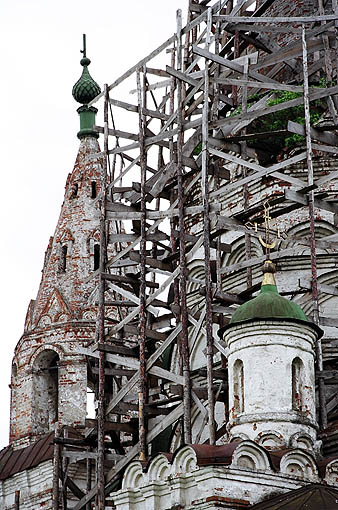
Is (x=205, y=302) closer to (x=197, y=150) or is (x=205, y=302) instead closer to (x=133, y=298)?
(x=133, y=298)

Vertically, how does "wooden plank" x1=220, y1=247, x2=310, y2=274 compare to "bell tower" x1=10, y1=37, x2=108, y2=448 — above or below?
below

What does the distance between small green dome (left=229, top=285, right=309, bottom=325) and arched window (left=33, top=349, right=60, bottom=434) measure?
8.00m

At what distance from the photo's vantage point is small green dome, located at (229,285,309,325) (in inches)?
596

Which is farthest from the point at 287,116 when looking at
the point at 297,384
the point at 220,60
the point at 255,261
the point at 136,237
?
the point at 297,384

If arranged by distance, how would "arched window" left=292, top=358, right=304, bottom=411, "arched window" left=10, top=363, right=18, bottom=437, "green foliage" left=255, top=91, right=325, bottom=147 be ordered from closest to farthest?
"arched window" left=292, top=358, right=304, bottom=411 < "green foliage" left=255, top=91, right=325, bottom=147 < "arched window" left=10, top=363, right=18, bottom=437

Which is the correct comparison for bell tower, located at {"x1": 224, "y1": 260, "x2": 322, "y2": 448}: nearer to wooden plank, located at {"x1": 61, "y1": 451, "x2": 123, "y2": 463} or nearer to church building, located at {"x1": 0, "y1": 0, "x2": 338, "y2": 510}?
church building, located at {"x1": 0, "y1": 0, "x2": 338, "y2": 510}

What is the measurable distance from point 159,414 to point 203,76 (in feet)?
13.9

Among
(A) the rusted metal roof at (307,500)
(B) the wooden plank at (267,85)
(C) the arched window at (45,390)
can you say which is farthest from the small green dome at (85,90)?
(A) the rusted metal roof at (307,500)

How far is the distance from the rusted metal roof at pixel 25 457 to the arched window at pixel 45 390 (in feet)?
1.78

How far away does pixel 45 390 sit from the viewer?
76.1 feet

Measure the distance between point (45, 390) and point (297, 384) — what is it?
8.78 metres

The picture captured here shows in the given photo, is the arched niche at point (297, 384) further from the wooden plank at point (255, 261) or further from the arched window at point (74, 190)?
the arched window at point (74, 190)

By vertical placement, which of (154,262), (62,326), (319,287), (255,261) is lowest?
(319,287)

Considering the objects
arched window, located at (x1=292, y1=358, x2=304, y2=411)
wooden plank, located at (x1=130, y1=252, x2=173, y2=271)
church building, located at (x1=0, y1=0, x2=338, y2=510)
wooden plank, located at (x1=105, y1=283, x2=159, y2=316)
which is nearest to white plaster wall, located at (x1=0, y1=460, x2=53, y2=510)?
church building, located at (x1=0, y1=0, x2=338, y2=510)
